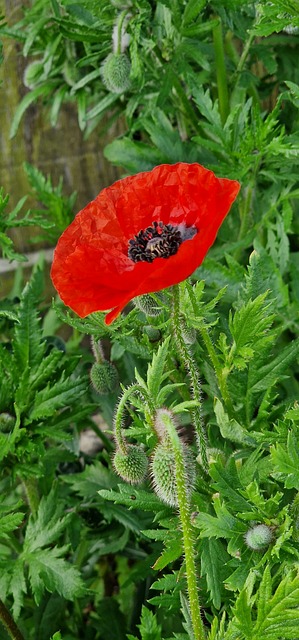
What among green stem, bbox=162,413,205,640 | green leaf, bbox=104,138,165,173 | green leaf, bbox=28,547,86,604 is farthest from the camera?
green leaf, bbox=104,138,165,173

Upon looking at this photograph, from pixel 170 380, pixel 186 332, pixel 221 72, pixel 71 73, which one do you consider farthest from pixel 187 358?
pixel 71 73

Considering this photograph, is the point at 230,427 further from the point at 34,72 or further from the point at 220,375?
the point at 34,72

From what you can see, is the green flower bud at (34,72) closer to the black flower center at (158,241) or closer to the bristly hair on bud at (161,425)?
the black flower center at (158,241)

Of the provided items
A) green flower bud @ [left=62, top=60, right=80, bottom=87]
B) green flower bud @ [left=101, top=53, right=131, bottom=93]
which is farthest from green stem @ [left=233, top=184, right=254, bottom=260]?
green flower bud @ [left=62, top=60, right=80, bottom=87]

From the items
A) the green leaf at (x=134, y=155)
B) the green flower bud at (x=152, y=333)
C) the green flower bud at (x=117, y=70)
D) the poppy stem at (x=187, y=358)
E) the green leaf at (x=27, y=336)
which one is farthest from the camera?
the green leaf at (x=134, y=155)

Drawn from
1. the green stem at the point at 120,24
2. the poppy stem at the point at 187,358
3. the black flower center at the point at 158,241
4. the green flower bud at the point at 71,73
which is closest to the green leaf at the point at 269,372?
the poppy stem at the point at 187,358

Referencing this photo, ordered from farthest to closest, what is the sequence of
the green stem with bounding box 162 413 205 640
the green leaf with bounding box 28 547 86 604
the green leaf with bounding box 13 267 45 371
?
the green leaf with bounding box 13 267 45 371
the green leaf with bounding box 28 547 86 604
the green stem with bounding box 162 413 205 640

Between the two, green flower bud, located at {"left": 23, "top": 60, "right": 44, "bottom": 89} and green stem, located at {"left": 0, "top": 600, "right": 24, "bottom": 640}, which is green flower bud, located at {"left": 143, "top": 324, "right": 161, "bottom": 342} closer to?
green stem, located at {"left": 0, "top": 600, "right": 24, "bottom": 640}

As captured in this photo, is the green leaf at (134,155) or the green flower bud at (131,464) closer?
the green flower bud at (131,464)
